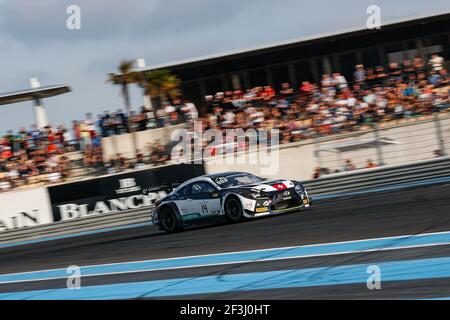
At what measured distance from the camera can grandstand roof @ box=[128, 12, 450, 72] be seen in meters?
26.7

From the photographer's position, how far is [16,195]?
74.3 feet

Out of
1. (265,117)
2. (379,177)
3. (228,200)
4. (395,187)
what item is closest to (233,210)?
(228,200)

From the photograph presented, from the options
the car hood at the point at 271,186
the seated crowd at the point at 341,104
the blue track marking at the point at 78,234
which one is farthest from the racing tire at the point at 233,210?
the seated crowd at the point at 341,104

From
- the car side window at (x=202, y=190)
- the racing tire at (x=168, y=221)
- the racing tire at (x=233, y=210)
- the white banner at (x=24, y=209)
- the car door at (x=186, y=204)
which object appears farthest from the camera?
the white banner at (x=24, y=209)

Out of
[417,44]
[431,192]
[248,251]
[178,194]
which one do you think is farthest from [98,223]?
[417,44]

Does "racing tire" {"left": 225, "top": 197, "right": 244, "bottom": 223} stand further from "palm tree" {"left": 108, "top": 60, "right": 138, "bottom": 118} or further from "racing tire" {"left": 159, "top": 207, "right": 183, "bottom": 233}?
"palm tree" {"left": 108, "top": 60, "right": 138, "bottom": 118}

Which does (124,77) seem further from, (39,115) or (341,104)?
(341,104)

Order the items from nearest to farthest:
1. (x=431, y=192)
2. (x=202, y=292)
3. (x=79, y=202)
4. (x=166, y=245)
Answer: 1. (x=202, y=292)
2. (x=166, y=245)
3. (x=431, y=192)
4. (x=79, y=202)

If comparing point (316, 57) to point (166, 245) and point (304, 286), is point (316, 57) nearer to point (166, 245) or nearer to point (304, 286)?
point (166, 245)

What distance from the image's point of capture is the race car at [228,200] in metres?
13.9

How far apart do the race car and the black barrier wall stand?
5823mm

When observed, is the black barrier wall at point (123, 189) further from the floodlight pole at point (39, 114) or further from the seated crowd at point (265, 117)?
the floodlight pole at point (39, 114)

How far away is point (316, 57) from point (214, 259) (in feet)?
59.8

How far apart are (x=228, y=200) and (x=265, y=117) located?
311 inches
